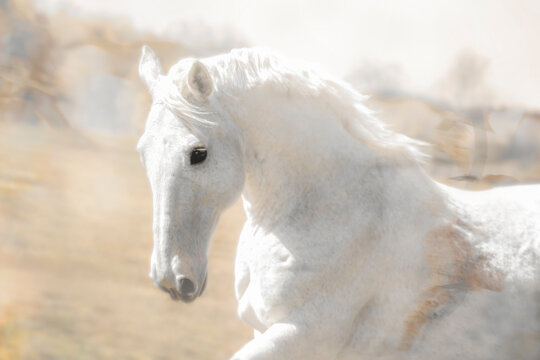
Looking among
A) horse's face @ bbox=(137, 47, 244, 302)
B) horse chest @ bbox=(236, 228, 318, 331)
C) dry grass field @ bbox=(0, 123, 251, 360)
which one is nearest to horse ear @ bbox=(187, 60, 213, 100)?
horse's face @ bbox=(137, 47, 244, 302)

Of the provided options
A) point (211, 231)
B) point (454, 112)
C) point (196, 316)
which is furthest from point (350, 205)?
point (196, 316)

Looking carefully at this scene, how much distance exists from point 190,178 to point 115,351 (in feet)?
4.05

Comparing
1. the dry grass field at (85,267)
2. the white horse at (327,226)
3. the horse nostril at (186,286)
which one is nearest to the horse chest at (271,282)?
the white horse at (327,226)

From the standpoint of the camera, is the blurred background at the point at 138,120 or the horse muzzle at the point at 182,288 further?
the blurred background at the point at 138,120

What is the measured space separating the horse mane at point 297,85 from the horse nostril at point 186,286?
0.21 meters

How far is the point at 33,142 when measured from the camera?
1678mm

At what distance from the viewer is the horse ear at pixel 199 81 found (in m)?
0.71

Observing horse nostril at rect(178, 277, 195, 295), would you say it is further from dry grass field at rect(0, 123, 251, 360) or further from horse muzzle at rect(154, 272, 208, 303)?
dry grass field at rect(0, 123, 251, 360)

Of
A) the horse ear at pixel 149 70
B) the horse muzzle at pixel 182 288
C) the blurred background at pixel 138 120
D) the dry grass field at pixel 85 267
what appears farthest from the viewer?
the dry grass field at pixel 85 267

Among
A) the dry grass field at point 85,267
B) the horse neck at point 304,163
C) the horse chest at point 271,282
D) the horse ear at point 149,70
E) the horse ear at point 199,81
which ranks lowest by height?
the dry grass field at point 85,267

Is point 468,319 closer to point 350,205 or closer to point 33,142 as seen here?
point 350,205

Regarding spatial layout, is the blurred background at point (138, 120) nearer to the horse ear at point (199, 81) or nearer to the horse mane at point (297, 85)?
the horse mane at point (297, 85)

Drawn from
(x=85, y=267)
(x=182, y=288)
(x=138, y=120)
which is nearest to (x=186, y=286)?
(x=182, y=288)

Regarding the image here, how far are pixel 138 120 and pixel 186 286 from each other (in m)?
0.93
